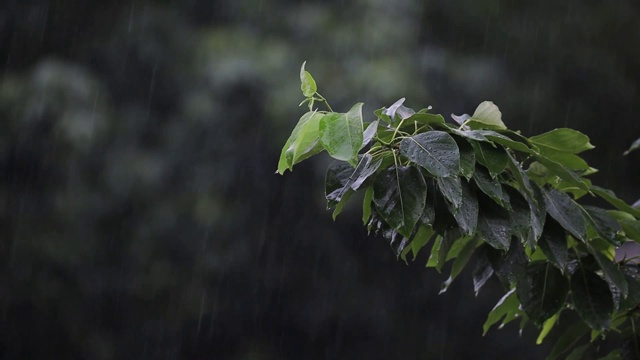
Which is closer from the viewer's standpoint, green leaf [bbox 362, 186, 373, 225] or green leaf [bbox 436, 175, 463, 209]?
green leaf [bbox 436, 175, 463, 209]

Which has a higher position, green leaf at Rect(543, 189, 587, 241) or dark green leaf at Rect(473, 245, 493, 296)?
green leaf at Rect(543, 189, 587, 241)

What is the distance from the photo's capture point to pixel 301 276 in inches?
156

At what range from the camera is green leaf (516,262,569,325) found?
979 mm

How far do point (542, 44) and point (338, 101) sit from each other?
1.12 m

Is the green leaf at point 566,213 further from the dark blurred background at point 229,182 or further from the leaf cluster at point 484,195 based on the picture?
the dark blurred background at point 229,182

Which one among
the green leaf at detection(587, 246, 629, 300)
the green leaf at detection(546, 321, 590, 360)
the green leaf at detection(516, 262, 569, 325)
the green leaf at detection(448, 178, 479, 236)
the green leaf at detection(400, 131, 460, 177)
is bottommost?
the green leaf at detection(546, 321, 590, 360)

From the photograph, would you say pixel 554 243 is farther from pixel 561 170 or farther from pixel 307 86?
pixel 307 86

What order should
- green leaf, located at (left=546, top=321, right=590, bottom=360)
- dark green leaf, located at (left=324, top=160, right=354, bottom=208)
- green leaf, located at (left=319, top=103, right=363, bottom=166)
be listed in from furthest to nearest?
green leaf, located at (left=546, top=321, right=590, bottom=360), dark green leaf, located at (left=324, top=160, right=354, bottom=208), green leaf, located at (left=319, top=103, right=363, bottom=166)

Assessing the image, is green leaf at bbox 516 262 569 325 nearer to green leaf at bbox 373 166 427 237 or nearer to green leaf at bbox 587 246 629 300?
green leaf at bbox 587 246 629 300

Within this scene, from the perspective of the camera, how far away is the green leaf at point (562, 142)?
0.93m

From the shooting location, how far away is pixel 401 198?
0.77 m

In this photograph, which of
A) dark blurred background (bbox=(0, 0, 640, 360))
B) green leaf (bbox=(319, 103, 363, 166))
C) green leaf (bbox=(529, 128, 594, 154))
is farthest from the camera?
dark blurred background (bbox=(0, 0, 640, 360))

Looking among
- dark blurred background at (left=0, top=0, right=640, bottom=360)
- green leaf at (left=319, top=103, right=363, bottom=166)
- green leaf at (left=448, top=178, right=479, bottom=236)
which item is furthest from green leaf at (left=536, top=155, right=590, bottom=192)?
dark blurred background at (left=0, top=0, right=640, bottom=360)

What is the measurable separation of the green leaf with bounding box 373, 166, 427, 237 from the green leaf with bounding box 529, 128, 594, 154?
212mm
